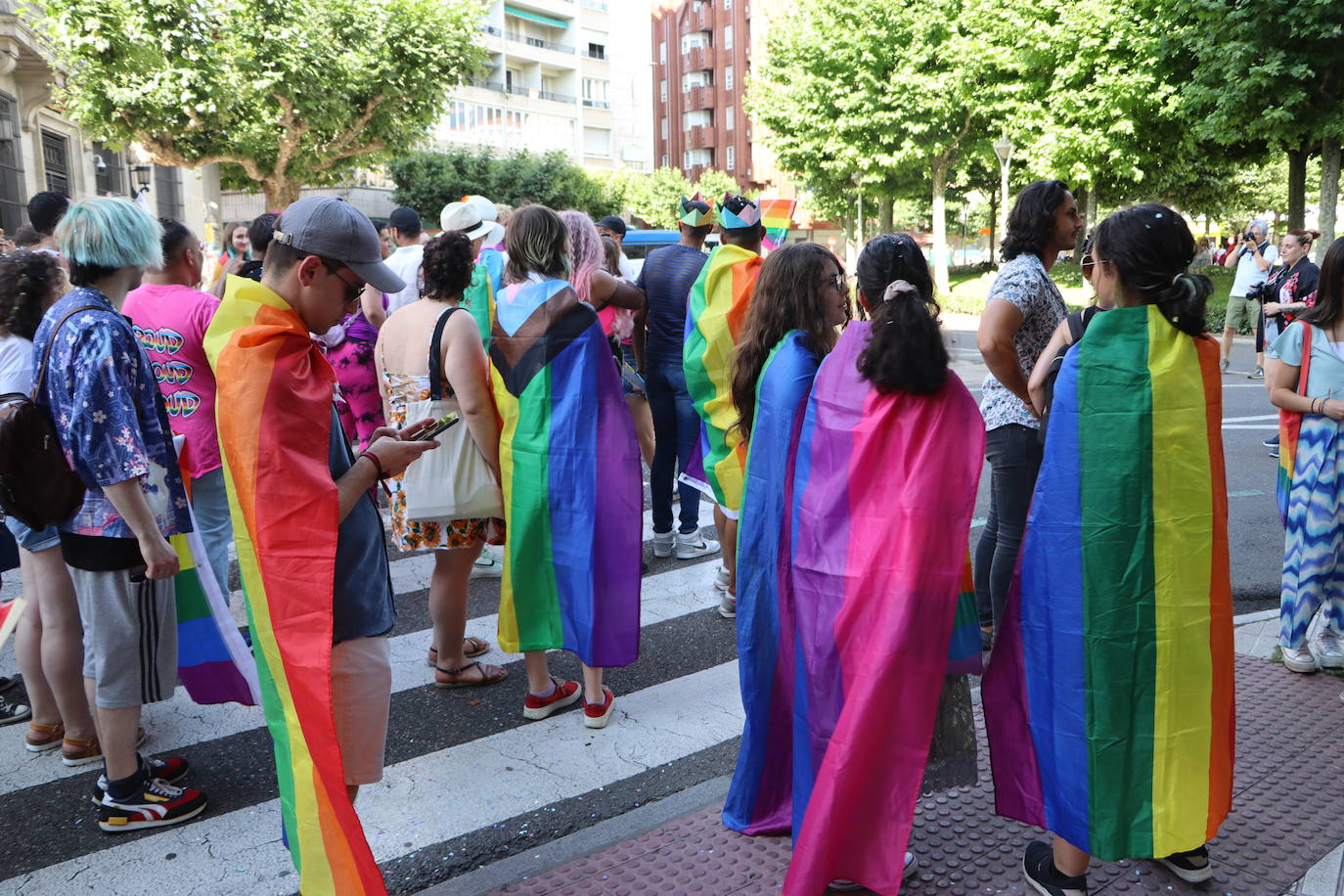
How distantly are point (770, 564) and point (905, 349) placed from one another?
0.73 meters

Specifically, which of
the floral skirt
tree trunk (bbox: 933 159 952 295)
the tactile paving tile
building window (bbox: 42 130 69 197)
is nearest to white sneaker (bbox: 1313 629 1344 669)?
→ the tactile paving tile

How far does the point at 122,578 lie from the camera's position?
131 inches

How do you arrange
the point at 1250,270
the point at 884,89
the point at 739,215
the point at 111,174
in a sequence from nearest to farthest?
the point at 739,215
the point at 1250,270
the point at 111,174
the point at 884,89

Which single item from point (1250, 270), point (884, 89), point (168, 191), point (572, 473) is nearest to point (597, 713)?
point (572, 473)

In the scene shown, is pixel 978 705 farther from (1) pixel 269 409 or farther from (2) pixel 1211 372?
(1) pixel 269 409

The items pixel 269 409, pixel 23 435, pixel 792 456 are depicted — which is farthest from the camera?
pixel 23 435

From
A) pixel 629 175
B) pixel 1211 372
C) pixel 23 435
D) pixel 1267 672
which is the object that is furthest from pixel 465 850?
pixel 629 175

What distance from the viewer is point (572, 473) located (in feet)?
12.9

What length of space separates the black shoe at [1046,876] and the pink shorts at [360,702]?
1757 mm

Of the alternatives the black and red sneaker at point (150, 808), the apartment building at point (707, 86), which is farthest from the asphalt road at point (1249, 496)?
the apartment building at point (707, 86)

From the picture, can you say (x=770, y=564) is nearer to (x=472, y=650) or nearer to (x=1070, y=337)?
(x=1070, y=337)

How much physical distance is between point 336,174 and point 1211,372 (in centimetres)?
2741

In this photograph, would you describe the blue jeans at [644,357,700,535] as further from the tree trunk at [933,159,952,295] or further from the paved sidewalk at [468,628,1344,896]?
the tree trunk at [933,159,952,295]

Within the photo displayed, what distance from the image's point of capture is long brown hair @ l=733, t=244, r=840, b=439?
3.15 metres
